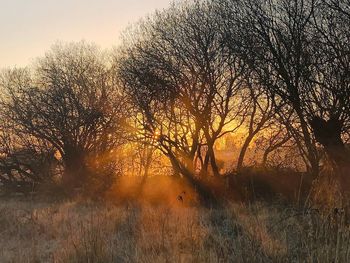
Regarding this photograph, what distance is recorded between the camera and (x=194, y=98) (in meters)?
22.5

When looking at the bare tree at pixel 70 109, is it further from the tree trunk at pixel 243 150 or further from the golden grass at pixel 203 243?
the golden grass at pixel 203 243

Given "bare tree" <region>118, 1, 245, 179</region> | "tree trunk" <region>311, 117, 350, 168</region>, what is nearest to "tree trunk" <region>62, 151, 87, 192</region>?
"bare tree" <region>118, 1, 245, 179</region>

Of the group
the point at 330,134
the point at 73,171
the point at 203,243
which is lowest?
the point at 203,243

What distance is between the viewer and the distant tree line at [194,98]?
40.4 feet

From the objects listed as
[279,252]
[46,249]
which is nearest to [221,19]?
[46,249]

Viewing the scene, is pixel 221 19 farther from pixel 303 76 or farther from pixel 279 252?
pixel 279 252

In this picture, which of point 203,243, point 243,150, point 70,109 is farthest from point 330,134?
point 70,109

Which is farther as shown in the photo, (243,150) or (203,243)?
(243,150)

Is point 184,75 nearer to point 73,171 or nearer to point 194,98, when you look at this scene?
point 194,98

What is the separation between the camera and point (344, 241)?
14.8 ft

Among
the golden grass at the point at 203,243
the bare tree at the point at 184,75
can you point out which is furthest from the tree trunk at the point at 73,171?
the golden grass at the point at 203,243

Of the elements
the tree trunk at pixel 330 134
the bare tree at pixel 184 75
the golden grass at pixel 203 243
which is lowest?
the golden grass at pixel 203 243

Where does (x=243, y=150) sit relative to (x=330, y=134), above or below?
above

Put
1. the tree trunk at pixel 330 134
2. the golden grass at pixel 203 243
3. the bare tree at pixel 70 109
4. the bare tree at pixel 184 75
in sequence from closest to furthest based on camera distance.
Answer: the golden grass at pixel 203 243, the tree trunk at pixel 330 134, the bare tree at pixel 184 75, the bare tree at pixel 70 109
